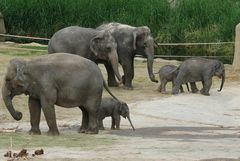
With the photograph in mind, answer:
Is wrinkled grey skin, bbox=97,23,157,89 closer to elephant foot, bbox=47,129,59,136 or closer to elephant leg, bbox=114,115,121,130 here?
elephant leg, bbox=114,115,121,130

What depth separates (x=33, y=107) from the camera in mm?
11969

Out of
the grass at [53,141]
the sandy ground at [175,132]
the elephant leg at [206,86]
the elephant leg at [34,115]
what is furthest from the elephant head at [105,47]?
the grass at [53,141]

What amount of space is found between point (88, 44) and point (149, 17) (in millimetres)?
9733

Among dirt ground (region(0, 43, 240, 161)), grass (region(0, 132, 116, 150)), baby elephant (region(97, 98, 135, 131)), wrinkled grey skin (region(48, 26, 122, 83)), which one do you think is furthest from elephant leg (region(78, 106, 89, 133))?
wrinkled grey skin (region(48, 26, 122, 83))

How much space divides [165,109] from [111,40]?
282cm

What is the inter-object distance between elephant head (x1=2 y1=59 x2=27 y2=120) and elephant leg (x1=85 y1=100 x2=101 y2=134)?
3.18 ft

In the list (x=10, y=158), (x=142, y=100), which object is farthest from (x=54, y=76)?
(x=142, y=100)

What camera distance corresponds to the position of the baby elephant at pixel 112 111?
1298cm

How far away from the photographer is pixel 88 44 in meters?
17.7

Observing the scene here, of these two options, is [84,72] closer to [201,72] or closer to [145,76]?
[201,72]

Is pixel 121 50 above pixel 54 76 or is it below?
below

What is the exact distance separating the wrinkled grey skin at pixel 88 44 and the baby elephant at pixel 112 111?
4.15m

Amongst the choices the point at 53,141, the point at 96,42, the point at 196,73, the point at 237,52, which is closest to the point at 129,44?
the point at 96,42

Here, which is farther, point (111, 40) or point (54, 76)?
point (111, 40)
